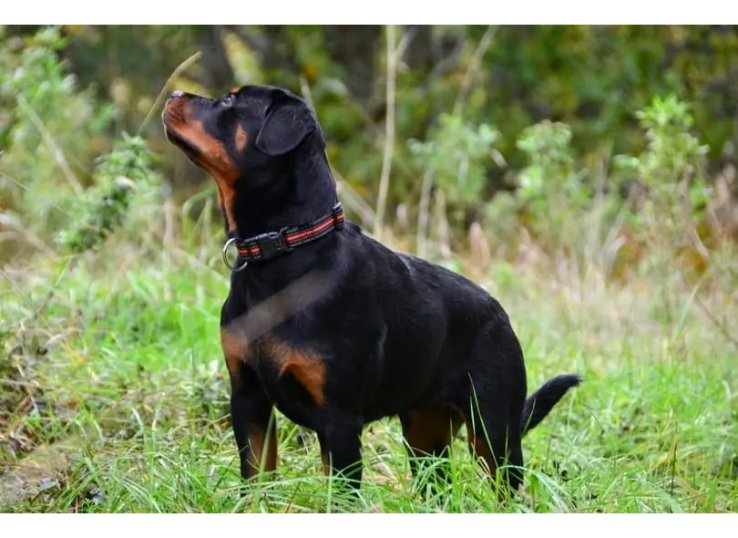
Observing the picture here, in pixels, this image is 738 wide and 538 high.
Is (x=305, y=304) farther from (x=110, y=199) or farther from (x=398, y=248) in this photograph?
(x=398, y=248)

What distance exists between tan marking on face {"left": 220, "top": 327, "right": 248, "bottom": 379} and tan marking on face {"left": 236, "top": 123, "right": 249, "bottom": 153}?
58cm

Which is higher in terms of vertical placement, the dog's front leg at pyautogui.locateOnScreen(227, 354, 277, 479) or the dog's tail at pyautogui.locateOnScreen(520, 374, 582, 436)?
the dog's front leg at pyautogui.locateOnScreen(227, 354, 277, 479)

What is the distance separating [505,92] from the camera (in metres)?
11.6

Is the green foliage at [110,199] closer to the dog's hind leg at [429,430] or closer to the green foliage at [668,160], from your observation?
the dog's hind leg at [429,430]

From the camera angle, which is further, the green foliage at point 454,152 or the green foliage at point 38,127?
the green foliage at point 454,152

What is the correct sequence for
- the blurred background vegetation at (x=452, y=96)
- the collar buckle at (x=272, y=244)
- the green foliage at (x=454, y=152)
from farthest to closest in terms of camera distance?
1. the blurred background vegetation at (x=452, y=96)
2. the green foliage at (x=454, y=152)
3. the collar buckle at (x=272, y=244)

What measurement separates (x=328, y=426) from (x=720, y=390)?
259 centimetres

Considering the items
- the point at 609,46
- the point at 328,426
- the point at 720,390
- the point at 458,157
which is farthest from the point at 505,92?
the point at 328,426

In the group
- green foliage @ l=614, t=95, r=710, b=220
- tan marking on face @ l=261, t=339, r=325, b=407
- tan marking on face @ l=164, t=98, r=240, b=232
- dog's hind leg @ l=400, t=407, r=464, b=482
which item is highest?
tan marking on face @ l=164, t=98, r=240, b=232

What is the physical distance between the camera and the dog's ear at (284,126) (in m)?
3.62

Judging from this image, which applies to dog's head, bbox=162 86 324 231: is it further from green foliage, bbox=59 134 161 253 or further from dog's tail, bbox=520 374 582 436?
dog's tail, bbox=520 374 582 436

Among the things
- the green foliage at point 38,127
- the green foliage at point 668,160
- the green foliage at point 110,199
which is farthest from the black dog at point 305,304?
the green foliage at point 668,160

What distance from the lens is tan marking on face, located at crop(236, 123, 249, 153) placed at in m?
3.67

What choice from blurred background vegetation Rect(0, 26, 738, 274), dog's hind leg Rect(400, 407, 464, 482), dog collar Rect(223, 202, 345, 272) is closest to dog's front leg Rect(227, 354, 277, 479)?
dog collar Rect(223, 202, 345, 272)
